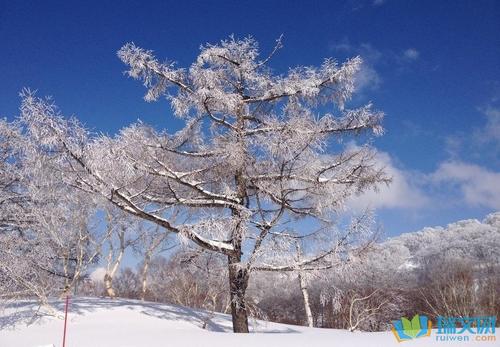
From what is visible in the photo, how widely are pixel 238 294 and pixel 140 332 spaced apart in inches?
77.6

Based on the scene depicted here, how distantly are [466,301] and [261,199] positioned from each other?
20229 millimetres

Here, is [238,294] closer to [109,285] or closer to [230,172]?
[230,172]

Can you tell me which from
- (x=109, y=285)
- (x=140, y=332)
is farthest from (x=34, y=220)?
(x=140, y=332)

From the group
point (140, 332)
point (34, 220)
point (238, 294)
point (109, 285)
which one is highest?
point (34, 220)

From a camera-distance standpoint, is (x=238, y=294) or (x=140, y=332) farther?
(x=238, y=294)

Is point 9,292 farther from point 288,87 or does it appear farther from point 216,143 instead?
point 288,87

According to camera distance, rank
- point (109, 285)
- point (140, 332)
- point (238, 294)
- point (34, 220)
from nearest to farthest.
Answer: point (140, 332) → point (238, 294) → point (34, 220) → point (109, 285)

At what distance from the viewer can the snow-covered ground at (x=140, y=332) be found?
265 inches

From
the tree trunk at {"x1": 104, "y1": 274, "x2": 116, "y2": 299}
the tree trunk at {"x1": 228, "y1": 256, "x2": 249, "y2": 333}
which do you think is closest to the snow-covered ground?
the tree trunk at {"x1": 228, "y1": 256, "x2": 249, "y2": 333}

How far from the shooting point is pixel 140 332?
7707 mm

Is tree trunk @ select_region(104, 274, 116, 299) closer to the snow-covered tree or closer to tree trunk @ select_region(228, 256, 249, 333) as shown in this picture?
the snow-covered tree

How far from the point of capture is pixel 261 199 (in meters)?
9.34

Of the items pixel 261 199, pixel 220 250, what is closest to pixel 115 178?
pixel 220 250

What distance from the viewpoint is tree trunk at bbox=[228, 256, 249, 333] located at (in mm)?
8617
